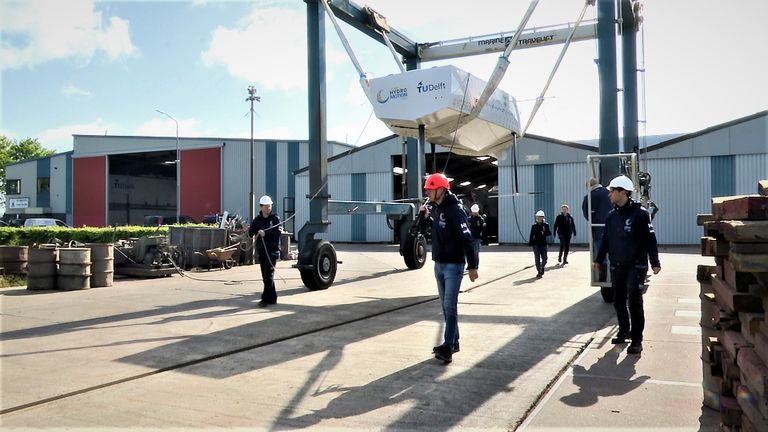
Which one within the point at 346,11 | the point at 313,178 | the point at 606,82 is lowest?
the point at 313,178

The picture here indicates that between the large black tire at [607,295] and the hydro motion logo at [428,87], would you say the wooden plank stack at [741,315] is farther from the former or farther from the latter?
the hydro motion logo at [428,87]

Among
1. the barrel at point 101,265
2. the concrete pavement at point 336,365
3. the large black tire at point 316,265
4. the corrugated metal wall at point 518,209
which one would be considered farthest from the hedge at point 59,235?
the corrugated metal wall at point 518,209

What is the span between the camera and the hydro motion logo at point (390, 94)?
32.9 feet

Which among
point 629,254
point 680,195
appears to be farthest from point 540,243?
point 680,195

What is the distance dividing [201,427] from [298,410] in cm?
67

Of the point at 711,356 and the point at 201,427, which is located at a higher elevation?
the point at 711,356

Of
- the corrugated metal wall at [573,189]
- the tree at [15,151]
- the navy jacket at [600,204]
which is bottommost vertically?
the navy jacket at [600,204]

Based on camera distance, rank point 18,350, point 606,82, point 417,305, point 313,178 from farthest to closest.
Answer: point 313,178 < point 606,82 < point 417,305 < point 18,350

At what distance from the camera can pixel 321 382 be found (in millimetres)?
4617

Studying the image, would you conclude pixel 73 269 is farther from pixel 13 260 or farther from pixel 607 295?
pixel 607 295

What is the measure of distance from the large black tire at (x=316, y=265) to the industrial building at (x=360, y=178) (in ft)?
9.23

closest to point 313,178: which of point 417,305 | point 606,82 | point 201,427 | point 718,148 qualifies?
point 417,305

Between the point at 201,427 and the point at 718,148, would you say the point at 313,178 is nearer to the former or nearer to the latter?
the point at 201,427

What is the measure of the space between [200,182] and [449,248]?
137ft
